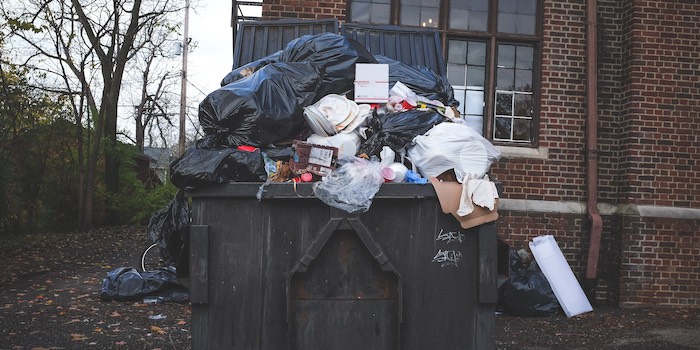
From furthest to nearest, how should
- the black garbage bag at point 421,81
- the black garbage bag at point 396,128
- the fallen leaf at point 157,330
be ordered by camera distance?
the fallen leaf at point 157,330, the black garbage bag at point 421,81, the black garbage bag at point 396,128

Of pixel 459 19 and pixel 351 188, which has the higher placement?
pixel 459 19

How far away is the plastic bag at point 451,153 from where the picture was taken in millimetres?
3344

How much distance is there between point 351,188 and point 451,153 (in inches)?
24.8

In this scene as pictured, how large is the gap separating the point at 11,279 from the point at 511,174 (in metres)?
6.68

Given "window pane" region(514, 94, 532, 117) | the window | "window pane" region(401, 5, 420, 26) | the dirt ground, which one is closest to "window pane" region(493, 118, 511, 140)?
the window

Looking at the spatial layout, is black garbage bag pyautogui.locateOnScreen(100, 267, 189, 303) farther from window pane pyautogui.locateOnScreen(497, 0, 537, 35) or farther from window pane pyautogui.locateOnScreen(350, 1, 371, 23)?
window pane pyautogui.locateOnScreen(497, 0, 537, 35)

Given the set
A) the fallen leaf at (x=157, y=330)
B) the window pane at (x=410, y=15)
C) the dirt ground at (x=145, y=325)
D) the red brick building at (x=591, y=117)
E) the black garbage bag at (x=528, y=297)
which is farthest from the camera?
the window pane at (x=410, y=15)

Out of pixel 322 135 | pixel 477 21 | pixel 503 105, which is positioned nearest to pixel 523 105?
pixel 503 105

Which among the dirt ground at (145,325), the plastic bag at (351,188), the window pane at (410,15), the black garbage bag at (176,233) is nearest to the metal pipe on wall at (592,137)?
the dirt ground at (145,325)

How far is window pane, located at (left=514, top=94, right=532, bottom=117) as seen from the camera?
7641 millimetres

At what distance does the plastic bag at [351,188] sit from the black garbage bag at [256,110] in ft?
1.88

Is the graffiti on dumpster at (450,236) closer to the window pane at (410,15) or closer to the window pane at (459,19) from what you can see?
the window pane at (410,15)

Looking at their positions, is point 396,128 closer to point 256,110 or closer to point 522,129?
point 256,110

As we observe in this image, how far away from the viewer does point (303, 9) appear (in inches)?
279
